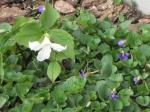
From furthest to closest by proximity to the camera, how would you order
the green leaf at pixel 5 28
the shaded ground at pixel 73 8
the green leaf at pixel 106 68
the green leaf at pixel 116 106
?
the shaded ground at pixel 73 8, the green leaf at pixel 5 28, the green leaf at pixel 106 68, the green leaf at pixel 116 106

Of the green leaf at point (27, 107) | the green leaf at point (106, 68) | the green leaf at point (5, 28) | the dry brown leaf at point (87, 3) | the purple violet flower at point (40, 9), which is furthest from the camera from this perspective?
the dry brown leaf at point (87, 3)

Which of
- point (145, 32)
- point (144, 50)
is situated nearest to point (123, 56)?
point (144, 50)

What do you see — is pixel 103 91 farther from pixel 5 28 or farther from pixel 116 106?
pixel 5 28

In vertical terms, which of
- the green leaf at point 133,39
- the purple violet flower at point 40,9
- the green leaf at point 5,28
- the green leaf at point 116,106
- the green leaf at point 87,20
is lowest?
the green leaf at point 116,106

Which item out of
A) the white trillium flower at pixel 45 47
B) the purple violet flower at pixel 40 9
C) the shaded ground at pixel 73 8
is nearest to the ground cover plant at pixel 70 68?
the white trillium flower at pixel 45 47

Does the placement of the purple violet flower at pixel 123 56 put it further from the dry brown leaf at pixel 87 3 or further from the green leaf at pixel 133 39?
the dry brown leaf at pixel 87 3

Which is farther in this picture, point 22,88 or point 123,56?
point 123,56

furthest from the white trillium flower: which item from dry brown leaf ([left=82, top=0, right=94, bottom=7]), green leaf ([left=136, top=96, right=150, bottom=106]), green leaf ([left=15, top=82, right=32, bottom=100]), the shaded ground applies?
dry brown leaf ([left=82, top=0, right=94, bottom=7])
